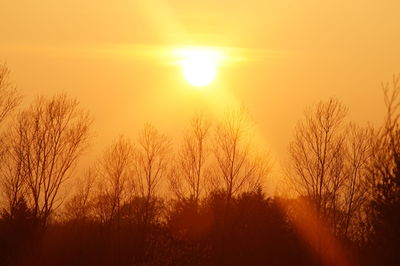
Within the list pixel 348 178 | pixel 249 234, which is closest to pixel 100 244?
pixel 249 234

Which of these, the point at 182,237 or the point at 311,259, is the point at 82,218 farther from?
the point at 311,259

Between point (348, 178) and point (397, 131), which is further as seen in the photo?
point (348, 178)

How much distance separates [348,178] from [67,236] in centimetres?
1472

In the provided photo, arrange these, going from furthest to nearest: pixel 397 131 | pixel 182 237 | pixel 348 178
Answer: pixel 348 178
pixel 182 237
pixel 397 131

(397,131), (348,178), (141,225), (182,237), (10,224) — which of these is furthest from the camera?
(141,225)

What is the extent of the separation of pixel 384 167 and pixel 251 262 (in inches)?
612

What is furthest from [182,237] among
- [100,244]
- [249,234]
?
[100,244]

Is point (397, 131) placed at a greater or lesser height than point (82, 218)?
lesser

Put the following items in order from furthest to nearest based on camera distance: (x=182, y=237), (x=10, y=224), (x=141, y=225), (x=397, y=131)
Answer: (x=141, y=225), (x=182, y=237), (x=10, y=224), (x=397, y=131)

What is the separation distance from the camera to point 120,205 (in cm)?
3300

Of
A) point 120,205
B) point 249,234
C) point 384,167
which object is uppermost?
point 120,205

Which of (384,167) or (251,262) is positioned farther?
(251,262)

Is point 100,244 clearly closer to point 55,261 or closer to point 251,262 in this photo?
point 55,261

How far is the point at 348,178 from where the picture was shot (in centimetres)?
2839
